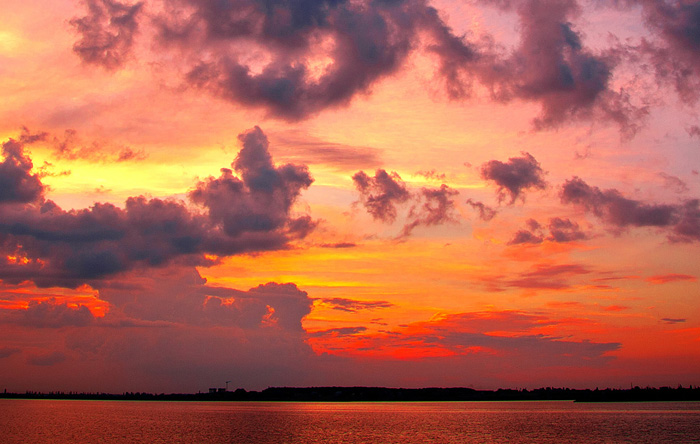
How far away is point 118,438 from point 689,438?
4412 inches

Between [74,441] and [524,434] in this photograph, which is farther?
[524,434]

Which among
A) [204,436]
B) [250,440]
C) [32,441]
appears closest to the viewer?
[32,441]

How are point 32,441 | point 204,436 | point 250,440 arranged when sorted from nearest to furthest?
point 32,441, point 250,440, point 204,436

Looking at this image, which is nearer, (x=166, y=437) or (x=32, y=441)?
(x=32, y=441)

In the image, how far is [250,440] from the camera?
122 m

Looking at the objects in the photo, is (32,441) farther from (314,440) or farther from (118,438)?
(314,440)

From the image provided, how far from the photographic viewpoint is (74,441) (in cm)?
11638

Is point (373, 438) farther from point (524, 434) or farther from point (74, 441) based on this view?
point (74, 441)

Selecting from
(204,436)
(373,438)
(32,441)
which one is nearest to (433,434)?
(373,438)

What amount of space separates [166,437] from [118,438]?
9.16m

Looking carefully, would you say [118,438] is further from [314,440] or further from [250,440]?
[314,440]

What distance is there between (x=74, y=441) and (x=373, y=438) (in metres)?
57.7

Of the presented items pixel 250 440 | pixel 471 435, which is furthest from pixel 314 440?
pixel 471 435

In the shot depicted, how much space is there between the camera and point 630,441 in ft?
378
